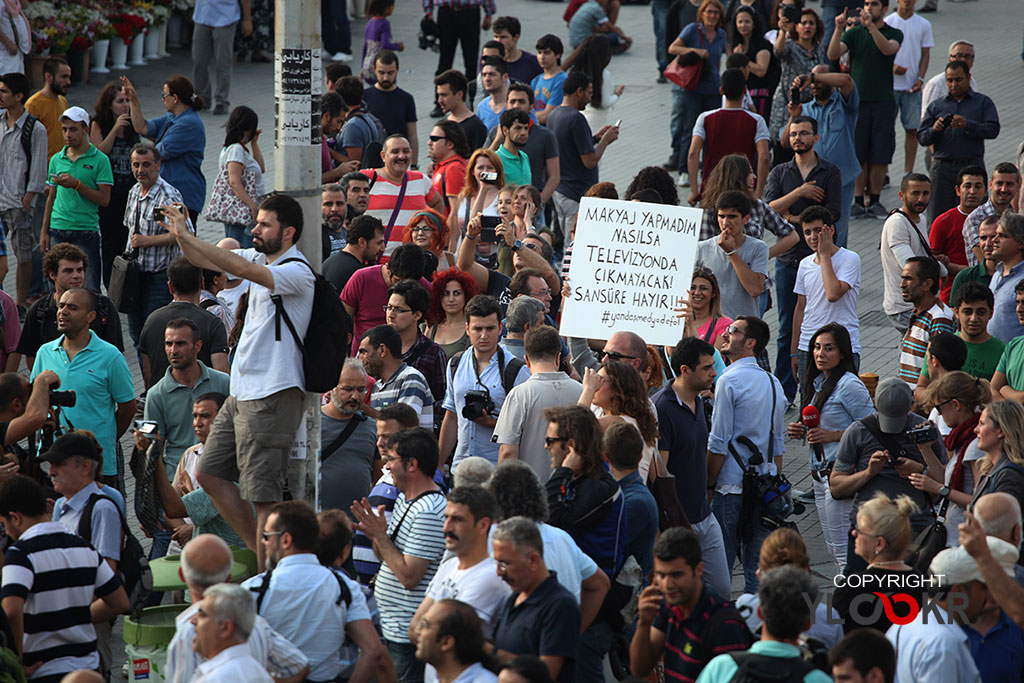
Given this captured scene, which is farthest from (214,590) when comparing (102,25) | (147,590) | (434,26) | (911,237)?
(434,26)

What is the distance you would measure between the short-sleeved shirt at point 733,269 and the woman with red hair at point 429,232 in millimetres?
1991

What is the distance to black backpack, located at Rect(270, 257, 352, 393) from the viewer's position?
246 inches

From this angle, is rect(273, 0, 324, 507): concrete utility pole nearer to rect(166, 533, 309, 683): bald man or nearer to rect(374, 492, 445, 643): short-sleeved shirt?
rect(374, 492, 445, 643): short-sleeved shirt

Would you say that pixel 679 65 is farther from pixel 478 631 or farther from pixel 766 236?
pixel 478 631

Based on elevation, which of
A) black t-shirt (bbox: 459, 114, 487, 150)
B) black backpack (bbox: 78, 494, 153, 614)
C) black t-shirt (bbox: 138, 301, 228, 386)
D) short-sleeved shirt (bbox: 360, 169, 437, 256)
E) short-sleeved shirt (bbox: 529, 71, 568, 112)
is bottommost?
black backpack (bbox: 78, 494, 153, 614)

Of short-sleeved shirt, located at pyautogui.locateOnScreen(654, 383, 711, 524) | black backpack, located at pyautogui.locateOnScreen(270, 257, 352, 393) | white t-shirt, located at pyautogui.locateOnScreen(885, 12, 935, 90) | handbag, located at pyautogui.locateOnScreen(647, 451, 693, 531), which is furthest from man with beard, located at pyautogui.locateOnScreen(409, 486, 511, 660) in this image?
white t-shirt, located at pyautogui.locateOnScreen(885, 12, 935, 90)

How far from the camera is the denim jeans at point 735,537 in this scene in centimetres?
800

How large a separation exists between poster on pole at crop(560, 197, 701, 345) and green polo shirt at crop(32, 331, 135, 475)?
3043 millimetres

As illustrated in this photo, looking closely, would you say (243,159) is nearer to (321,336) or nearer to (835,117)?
(321,336)

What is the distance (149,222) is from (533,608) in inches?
265

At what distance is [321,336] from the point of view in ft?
20.8

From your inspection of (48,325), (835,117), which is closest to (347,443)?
(48,325)

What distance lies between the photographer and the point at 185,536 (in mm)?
7109

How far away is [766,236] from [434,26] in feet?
29.1
